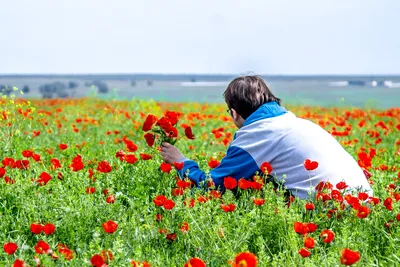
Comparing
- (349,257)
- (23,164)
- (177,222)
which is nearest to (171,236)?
(177,222)

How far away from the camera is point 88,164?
5246 millimetres

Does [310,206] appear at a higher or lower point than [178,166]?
lower

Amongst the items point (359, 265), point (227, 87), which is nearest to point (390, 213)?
point (359, 265)

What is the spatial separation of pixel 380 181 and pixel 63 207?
93.3 inches

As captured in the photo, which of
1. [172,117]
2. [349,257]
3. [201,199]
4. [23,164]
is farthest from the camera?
[23,164]

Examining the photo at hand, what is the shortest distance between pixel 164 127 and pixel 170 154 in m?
0.20

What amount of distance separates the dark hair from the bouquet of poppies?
1.16 feet

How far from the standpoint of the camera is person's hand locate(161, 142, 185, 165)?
14.4ft

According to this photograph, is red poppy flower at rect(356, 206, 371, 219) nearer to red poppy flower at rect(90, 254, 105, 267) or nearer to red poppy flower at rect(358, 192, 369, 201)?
red poppy flower at rect(358, 192, 369, 201)

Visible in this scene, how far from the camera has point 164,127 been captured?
14.3ft

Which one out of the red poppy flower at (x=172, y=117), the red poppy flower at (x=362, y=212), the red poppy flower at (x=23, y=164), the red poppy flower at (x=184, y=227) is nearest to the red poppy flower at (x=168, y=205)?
the red poppy flower at (x=184, y=227)

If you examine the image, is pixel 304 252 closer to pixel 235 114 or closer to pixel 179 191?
pixel 179 191

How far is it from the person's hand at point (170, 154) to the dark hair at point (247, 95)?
0.48 meters

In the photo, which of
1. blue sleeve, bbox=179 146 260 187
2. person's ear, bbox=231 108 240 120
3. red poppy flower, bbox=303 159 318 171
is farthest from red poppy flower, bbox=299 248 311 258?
person's ear, bbox=231 108 240 120
